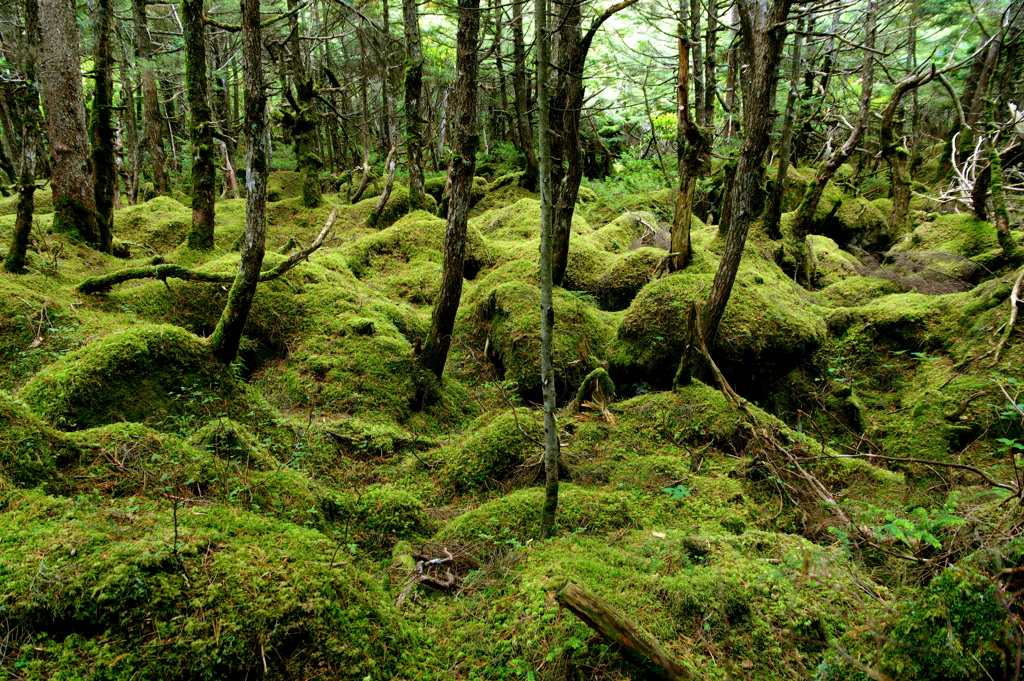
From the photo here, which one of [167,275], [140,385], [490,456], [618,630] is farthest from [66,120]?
[618,630]

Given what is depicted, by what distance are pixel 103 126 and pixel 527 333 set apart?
309 inches

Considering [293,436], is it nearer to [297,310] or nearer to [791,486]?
[297,310]

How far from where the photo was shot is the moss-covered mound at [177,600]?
6.89 ft

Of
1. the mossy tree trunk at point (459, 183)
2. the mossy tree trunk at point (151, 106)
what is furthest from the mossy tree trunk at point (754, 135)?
the mossy tree trunk at point (151, 106)

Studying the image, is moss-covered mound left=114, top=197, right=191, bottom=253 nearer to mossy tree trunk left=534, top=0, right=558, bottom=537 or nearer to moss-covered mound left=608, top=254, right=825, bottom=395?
moss-covered mound left=608, top=254, right=825, bottom=395

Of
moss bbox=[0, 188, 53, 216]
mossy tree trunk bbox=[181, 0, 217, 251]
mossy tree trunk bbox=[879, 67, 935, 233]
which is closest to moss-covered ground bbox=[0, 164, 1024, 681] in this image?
mossy tree trunk bbox=[181, 0, 217, 251]

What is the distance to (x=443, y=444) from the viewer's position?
20.3 feet

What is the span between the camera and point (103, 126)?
27.4 ft

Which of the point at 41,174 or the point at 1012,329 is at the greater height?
the point at 41,174

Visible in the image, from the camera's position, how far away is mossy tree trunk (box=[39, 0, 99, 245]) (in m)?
7.57

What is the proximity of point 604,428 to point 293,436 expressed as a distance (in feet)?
11.4

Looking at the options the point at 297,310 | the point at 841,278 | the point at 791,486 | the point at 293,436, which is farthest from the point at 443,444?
the point at 841,278

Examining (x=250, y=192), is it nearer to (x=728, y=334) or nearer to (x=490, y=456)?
(x=490, y=456)

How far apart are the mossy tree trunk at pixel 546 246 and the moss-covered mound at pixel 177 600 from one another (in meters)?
1.47
